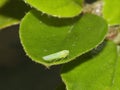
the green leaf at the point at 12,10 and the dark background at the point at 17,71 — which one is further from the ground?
the green leaf at the point at 12,10

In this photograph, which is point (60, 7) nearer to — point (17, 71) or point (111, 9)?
point (111, 9)

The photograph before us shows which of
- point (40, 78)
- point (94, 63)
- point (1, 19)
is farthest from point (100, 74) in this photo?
point (40, 78)

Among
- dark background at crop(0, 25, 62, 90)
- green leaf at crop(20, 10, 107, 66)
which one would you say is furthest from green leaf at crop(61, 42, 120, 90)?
dark background at crop(0, 25, 62, 90)

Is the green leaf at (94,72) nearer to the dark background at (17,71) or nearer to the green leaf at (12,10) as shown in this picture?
the green leaf at (12,10)

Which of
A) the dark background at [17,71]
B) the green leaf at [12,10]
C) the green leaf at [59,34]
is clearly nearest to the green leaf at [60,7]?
the green leaf at [59,34]

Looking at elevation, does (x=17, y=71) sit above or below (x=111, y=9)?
below

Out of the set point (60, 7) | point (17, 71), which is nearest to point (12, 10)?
point (60, 7)
